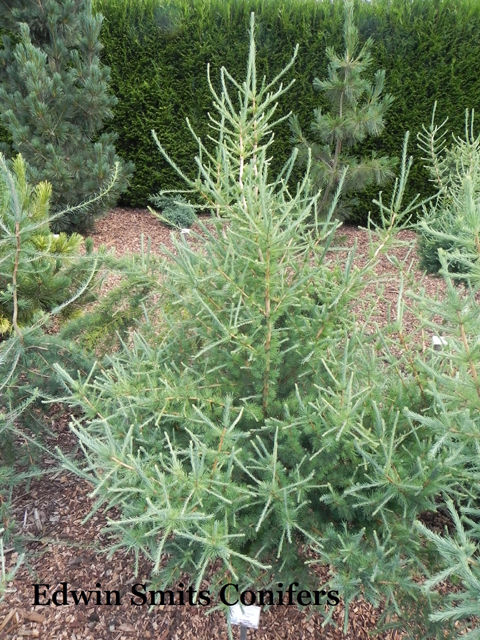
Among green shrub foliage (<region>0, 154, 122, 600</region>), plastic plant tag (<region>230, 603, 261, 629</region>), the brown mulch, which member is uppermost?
green shrub foliage (<region>0, 154, 122, 600</region>)

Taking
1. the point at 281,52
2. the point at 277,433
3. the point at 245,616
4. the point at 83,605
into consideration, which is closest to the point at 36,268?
the point at 83,605

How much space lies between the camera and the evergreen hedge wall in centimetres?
616

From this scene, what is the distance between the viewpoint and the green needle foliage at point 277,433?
4.79 ft

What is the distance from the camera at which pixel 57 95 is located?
5.16m

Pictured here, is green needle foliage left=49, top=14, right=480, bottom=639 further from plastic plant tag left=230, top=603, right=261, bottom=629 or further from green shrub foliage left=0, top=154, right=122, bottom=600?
green shrub foliage left=0, top=154, right=122, bottom=600

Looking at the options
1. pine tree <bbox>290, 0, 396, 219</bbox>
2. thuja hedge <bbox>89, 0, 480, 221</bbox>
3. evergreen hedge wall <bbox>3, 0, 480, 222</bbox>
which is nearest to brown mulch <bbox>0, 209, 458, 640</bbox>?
pine tree <bbox>290, 0, 396, 219</bbox>

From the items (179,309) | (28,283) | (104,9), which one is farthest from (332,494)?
(104,9)

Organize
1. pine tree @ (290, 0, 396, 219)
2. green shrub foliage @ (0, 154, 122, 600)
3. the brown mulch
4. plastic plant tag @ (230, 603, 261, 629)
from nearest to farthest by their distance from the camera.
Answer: plastic plant tag @ (230, 603, 261, 629) < the brown mulch < green shrub foliage @ (0, 154, 122, 600) < pine tree @ (290, 0, 396, 219)

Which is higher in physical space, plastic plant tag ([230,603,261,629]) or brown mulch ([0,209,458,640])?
plastic plant tag ([230,603,261,629])

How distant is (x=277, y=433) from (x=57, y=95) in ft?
15.6

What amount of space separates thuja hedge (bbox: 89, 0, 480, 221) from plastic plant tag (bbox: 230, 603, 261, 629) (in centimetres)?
570

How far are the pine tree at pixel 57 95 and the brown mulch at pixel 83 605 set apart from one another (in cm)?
363

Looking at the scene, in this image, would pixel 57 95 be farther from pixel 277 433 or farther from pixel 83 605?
pixel 277 433

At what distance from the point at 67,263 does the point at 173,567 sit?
1.92m
